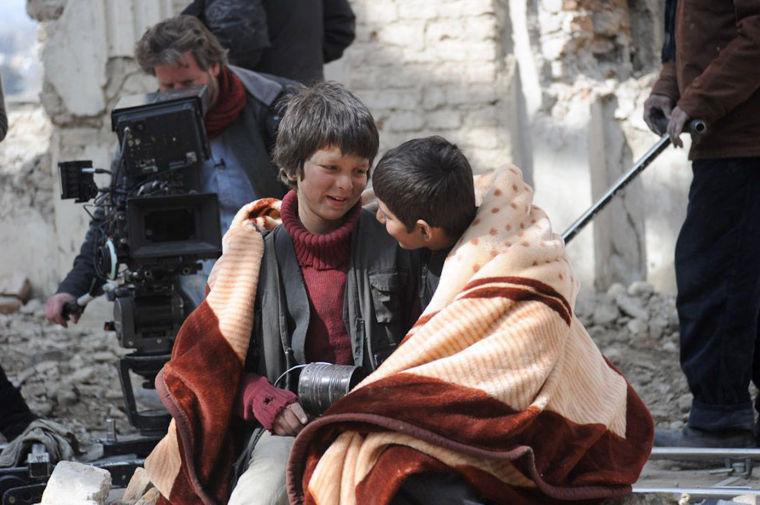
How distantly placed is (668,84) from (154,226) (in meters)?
1.62

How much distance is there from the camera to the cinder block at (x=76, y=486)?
363 centimetres

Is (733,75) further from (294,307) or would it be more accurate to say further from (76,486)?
(76,486)

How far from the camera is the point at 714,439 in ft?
13.9

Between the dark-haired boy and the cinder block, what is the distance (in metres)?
1.06

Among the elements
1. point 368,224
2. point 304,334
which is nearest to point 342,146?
point 368,224

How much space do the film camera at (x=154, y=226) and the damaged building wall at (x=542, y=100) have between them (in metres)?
2.50

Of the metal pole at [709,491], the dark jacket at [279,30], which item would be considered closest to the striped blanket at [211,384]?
the metal pole at [709,491]

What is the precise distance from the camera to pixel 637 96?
6773 mm

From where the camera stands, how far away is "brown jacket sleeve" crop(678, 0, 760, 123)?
4.05 m

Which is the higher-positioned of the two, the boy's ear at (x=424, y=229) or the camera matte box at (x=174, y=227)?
the boy's ear at (x=424, y=229)

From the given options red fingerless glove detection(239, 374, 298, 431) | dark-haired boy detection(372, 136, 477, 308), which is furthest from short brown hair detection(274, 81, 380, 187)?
red fingerless glove detection(239, 374, 298, 431)

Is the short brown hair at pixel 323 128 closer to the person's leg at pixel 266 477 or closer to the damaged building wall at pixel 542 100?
the person's leg at pixel 266 477

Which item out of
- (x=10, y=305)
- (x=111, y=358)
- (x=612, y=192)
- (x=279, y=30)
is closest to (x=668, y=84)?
(x=612, y=192)

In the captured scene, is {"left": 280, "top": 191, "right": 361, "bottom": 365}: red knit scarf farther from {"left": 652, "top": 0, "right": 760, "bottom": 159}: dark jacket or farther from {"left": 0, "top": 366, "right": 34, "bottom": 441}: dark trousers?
{"left": 0, "top": 366, "right": 34, "bottom": 441}: dark trousers
